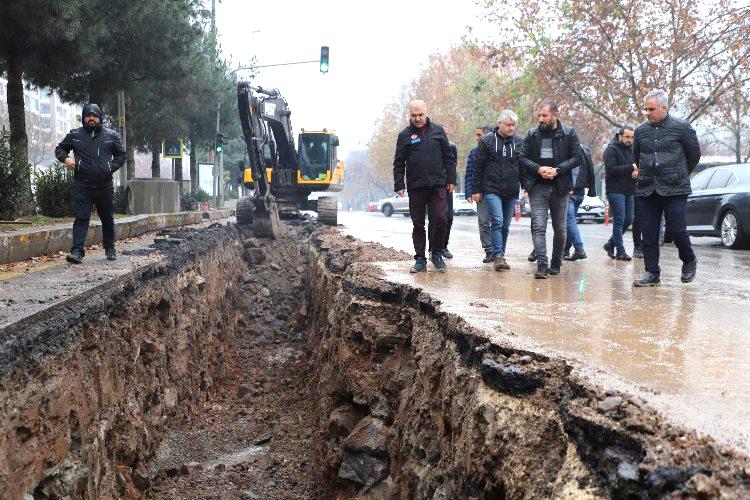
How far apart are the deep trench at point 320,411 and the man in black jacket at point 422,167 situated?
0.82m

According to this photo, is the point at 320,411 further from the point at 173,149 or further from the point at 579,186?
A: the point at 173,149

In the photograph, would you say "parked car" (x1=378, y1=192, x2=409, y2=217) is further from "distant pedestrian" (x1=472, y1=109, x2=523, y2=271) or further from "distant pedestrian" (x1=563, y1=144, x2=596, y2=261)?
"distant pedestrian" (x1=472, y1=109, x2=523, y2=271)

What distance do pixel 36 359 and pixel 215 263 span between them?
24.9 feet

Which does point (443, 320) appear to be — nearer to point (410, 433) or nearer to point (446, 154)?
point (410, 433)

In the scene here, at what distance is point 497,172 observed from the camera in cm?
838

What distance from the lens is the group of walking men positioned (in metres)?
6.34

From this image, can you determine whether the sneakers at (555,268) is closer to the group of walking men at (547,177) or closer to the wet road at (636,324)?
the group of walking men at (547,177)

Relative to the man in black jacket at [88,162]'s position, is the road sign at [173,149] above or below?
above

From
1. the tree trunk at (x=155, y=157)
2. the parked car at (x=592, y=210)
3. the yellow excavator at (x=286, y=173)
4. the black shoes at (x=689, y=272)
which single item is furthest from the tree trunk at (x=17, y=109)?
the parked car at (x=592, y=210)

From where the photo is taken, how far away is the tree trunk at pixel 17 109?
514 inches

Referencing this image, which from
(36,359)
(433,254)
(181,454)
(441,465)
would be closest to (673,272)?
(433,254)

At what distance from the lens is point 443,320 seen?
4723mm

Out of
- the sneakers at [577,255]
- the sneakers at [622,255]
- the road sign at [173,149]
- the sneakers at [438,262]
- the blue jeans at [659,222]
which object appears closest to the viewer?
the blue jeans at [659,222]

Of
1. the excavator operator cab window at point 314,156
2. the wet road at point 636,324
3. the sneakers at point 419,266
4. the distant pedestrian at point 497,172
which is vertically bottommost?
the wet road at point 636,324
